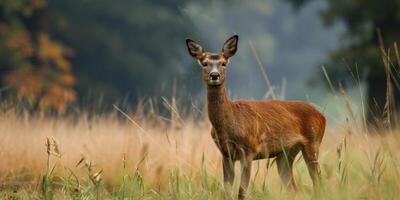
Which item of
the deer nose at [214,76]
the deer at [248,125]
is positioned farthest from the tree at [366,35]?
the deer nose at [214,76]

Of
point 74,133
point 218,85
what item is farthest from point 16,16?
point 218,85

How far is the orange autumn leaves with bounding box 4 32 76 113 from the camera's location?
24906 millimetres

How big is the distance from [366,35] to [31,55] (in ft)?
31.2

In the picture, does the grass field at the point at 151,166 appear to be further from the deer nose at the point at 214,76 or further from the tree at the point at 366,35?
the tree at the point at 366,35

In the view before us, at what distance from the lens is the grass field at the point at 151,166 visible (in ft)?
20.9

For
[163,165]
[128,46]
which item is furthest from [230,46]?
[128,46]

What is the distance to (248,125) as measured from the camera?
7281 mm

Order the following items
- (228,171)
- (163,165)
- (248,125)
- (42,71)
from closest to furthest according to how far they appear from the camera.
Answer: (228,171) → (248,125) → (163,165) → (42,71)

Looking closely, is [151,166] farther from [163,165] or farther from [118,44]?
[118,44]

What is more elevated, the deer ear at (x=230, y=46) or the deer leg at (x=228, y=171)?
the deer ear at (x=230, y=46)

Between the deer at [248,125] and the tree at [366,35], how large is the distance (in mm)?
13450

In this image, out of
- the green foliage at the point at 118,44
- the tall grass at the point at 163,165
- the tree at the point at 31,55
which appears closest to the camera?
the tall grass at the point at 163,165

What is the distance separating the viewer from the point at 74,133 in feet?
36.0

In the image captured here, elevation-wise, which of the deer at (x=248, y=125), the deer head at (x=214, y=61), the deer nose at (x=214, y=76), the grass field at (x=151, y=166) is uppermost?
the deer head at (x=214, y=61)
